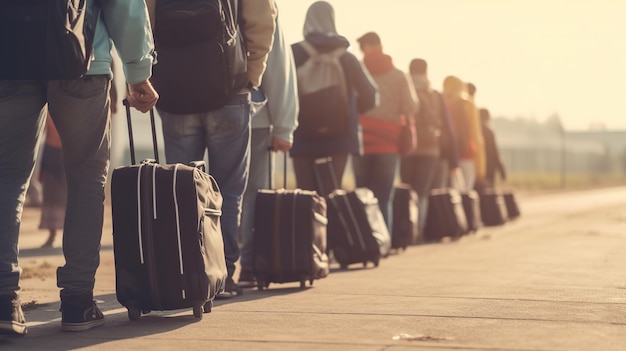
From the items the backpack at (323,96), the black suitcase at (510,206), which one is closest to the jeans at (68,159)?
the backpack at (323,96)

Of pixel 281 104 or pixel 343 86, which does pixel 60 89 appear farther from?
pixel 343 86

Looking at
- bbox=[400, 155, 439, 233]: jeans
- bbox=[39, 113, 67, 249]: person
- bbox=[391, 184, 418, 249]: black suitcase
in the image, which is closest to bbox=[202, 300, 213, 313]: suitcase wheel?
bbox=[391, 184, 418, 249]: black suitcase

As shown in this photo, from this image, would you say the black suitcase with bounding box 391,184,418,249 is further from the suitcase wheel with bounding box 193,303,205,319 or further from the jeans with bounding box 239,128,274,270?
the suitcase wheel with bounding box 193,303,205,319

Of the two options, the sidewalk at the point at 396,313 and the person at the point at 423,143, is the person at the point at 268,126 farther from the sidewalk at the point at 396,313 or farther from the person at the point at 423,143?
the person at the point at 423,143

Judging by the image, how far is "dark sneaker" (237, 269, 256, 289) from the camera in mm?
8078

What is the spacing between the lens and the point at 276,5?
25.3 ft

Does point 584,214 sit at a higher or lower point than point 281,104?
lower

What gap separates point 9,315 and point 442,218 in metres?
9.26

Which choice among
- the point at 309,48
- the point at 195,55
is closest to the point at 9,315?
the point at 195,55

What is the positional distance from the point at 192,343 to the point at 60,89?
113 cm

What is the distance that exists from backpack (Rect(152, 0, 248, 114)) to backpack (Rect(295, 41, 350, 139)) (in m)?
2.85

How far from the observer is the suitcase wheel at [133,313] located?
6.16 metres

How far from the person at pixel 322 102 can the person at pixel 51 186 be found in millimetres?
3038

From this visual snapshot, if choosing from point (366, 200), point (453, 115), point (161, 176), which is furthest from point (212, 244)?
point (453, 115)
